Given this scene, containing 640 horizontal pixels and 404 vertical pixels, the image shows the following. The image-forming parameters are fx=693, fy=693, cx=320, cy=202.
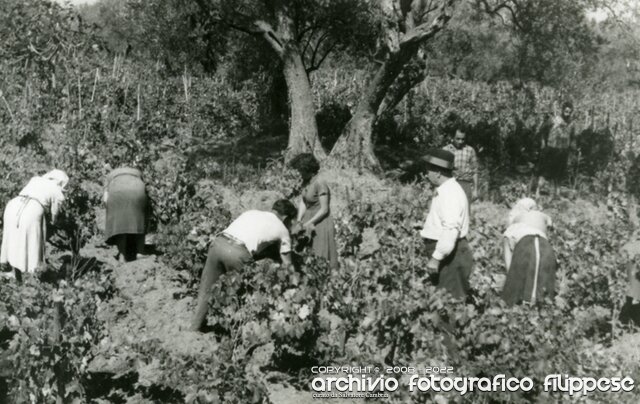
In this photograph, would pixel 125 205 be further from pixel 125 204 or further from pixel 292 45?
pixel 292 45

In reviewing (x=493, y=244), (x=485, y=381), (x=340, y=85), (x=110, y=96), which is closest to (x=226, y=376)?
(x=485, y=381)

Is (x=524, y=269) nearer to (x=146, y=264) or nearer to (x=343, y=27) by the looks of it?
(x=146, y=264)

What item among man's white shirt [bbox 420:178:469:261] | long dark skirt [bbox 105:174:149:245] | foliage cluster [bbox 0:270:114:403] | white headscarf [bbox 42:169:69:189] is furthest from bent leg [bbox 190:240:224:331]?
long dark skirt [bbox 105:174:149:245]

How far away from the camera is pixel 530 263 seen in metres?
4.32

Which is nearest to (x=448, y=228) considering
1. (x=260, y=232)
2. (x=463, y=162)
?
(x=260, y=232)

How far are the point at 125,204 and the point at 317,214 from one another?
224 centimetres

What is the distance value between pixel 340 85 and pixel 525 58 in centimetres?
579

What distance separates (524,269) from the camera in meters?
4.34

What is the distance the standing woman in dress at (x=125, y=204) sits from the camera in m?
6.71

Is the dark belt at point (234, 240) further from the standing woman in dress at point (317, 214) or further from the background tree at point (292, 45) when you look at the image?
the background tree at point (292, 45)

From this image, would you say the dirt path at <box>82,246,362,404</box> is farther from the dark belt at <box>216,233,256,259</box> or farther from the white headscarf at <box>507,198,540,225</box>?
the white headscarf at <box>507,198,540,225</box>

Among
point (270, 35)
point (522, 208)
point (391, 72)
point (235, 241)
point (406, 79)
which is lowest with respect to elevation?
point (235, 241)

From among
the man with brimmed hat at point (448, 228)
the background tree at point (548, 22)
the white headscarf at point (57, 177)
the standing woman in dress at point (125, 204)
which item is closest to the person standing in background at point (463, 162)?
the man with brimmed hat at point (448, 228)

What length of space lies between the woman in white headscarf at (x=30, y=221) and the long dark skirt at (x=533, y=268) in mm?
3538
